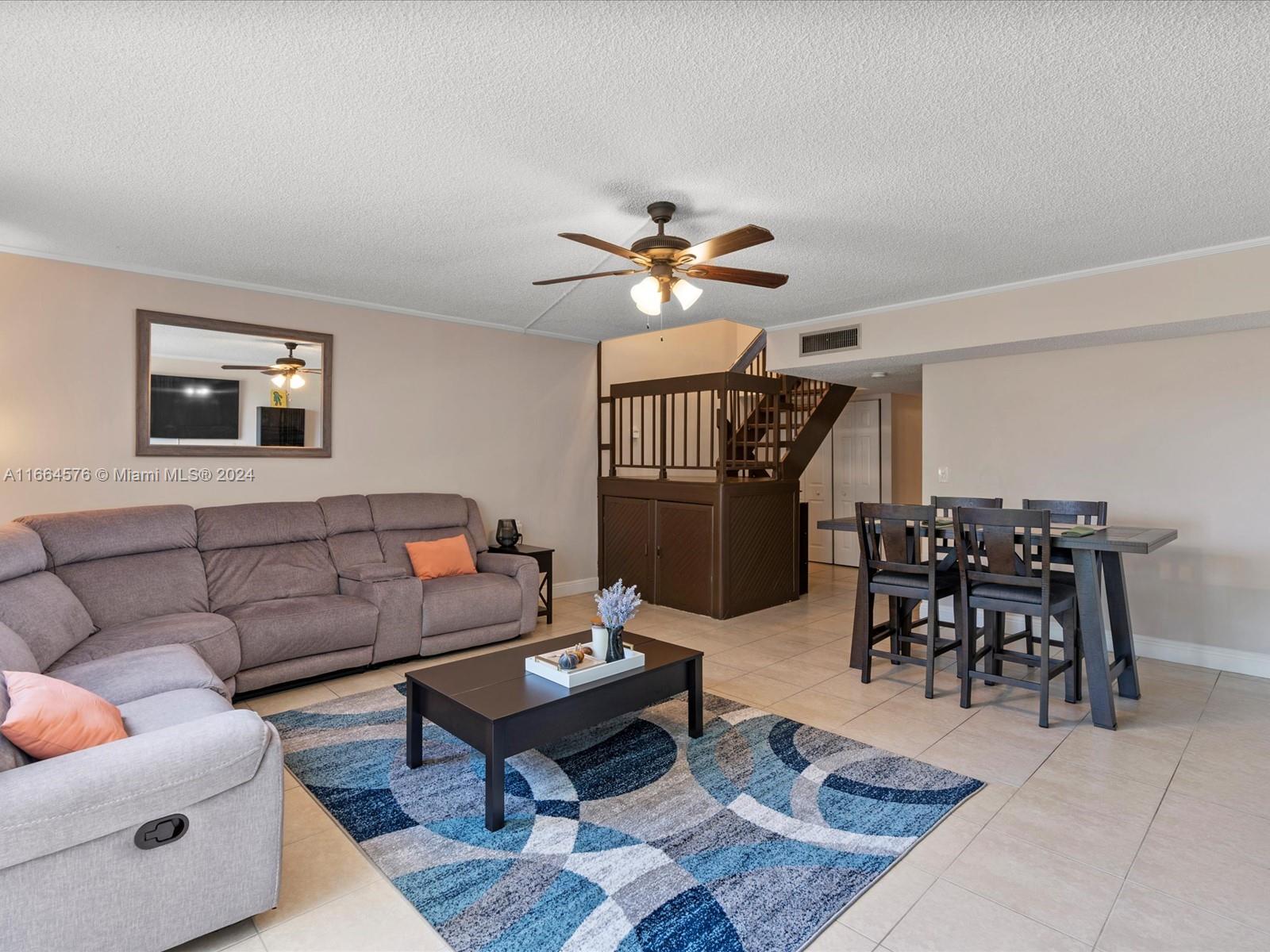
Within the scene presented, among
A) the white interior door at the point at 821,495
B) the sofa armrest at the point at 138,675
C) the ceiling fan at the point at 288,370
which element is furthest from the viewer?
the white interior door at the point at 821,495

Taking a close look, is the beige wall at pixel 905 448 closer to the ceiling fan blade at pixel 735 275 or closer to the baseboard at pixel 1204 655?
the baseboard at pixel 1204 655

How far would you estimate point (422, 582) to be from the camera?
452 cm

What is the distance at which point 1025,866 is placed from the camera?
2160mm

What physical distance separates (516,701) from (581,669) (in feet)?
1.08

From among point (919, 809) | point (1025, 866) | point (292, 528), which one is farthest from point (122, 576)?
point (1025, 866)

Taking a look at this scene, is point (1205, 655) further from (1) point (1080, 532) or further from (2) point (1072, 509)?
(1) point (1080, 532)

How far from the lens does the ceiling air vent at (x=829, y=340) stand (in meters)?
5.35

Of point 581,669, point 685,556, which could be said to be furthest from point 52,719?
point 685,556

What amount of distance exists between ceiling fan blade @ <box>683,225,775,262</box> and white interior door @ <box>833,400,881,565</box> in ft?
17.4

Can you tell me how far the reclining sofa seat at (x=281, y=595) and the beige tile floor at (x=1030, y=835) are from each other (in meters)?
0.19

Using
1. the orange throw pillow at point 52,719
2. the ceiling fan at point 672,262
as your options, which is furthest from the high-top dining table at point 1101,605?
the orange throw pillow at point 52,719

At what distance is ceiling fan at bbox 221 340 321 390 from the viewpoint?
15.4 ft

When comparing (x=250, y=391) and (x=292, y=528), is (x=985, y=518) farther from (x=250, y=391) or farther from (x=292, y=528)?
(x=250, y=391)

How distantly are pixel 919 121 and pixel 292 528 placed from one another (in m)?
4.13
